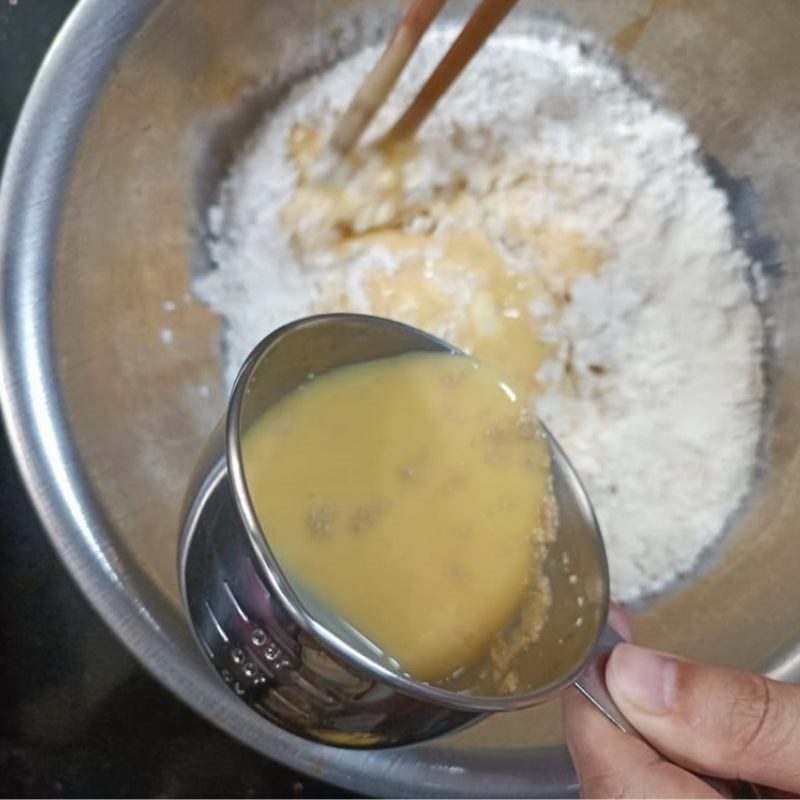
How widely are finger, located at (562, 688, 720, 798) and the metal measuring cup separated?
0.01 meters

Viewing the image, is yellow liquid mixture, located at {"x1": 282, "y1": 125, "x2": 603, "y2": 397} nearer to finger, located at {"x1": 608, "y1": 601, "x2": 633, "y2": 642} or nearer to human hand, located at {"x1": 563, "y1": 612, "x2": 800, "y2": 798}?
finger, located at {"x1": 608, "y1": 601, "x2": 633, "y2": 642}

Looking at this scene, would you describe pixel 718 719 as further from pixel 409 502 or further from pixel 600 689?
pixel 409 502

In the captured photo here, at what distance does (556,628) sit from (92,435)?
1.28ft

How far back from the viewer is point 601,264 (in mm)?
993

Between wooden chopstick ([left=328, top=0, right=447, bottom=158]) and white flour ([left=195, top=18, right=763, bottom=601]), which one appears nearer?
wooden chopstick ([left=328, top=0, right=447, bottom=158])

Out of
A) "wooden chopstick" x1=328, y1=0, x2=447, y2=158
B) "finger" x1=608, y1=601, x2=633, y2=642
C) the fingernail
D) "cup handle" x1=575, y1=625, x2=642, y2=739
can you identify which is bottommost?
"finger" x1=608, y1=601, x2=633, y2=642

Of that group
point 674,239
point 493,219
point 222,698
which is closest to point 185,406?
point 222,698

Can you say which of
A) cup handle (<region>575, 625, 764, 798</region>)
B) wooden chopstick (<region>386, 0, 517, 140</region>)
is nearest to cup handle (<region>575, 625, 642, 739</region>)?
cup handle (<region>575, 625, 764, 798</region>)

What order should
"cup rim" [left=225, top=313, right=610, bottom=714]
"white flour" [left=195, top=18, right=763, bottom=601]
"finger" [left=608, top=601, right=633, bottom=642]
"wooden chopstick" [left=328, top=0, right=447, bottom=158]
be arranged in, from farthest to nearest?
1. "white flour" [left=195, top=18, right=763, bottom=601]
2. "wooden chopstick" [left=328, top=0, right=447, bottom=158]
3. "finger" [left=608, top=601, right=633, bottom=642]
4. "cup rim" [left=225, top=313, right=610, bottom=714]

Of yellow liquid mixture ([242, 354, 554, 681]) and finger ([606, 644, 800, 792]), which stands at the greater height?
finger ([606, 644, 800, 792])

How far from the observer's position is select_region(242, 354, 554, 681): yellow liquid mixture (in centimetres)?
63

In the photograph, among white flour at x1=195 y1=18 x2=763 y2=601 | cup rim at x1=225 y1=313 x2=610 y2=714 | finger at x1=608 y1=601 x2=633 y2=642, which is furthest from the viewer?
white flour at x1=195 y1=18 x2=763 y2=601

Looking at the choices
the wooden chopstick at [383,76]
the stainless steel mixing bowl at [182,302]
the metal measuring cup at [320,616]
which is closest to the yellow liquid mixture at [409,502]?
the metal measuring cup at [320,616]

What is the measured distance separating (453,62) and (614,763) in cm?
59
